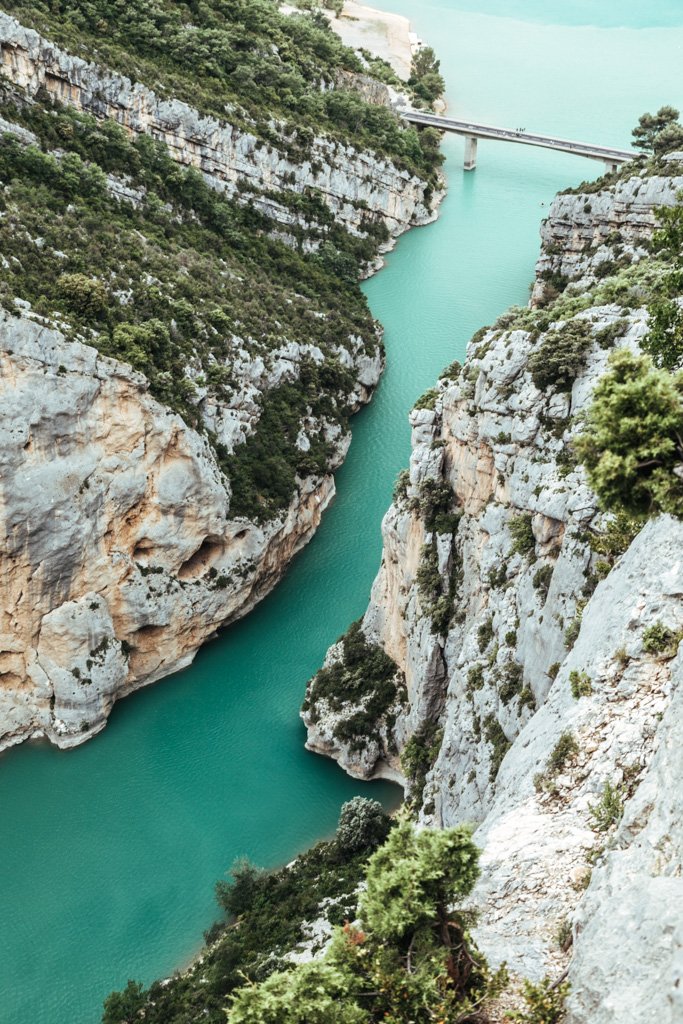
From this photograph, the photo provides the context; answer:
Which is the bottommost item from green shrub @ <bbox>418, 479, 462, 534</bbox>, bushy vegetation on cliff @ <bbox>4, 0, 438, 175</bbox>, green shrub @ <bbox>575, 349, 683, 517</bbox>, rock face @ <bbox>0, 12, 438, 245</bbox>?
green shrub @ <bbox>575, 349, 683, 517</bbox>

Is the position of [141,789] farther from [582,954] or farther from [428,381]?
[428,381]

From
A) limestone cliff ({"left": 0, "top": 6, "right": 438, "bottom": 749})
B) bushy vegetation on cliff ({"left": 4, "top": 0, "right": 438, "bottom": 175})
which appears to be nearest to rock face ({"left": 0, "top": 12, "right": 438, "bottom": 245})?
limestone cliff ({"left": 0, "top": 6, "right": 438, "bottom": 749})

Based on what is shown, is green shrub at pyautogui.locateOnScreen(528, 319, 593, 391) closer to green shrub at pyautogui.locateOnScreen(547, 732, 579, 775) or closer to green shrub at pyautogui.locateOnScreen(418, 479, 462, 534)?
green shrub at pyautogui.locateOnScreen(418, 479, 462, 534)

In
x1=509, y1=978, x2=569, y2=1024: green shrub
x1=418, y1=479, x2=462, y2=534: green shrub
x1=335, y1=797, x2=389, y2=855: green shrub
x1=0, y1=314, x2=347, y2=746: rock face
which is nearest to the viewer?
x1=509, y1=978, x2=569, y2=1024: green shrub

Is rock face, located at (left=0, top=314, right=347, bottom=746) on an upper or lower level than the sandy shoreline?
lower

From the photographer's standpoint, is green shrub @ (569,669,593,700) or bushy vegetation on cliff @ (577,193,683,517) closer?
bushy vegetation on cliff @ (577,193,683,517)

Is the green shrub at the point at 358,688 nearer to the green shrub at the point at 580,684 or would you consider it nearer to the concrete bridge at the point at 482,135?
the green shrub at the point at 580,684

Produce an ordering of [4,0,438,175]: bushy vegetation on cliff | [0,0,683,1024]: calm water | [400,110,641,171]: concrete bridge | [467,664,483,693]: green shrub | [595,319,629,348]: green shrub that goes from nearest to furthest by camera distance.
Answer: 1. [595,319,629,348]: green shrub
2. [467,664,483,693]: green shrub
3. [0,0,683,1024]: calm water
4. [4,0,438,175]: bushy vegetation on cliff
5. [400,110,641,171]: concrete bridge
